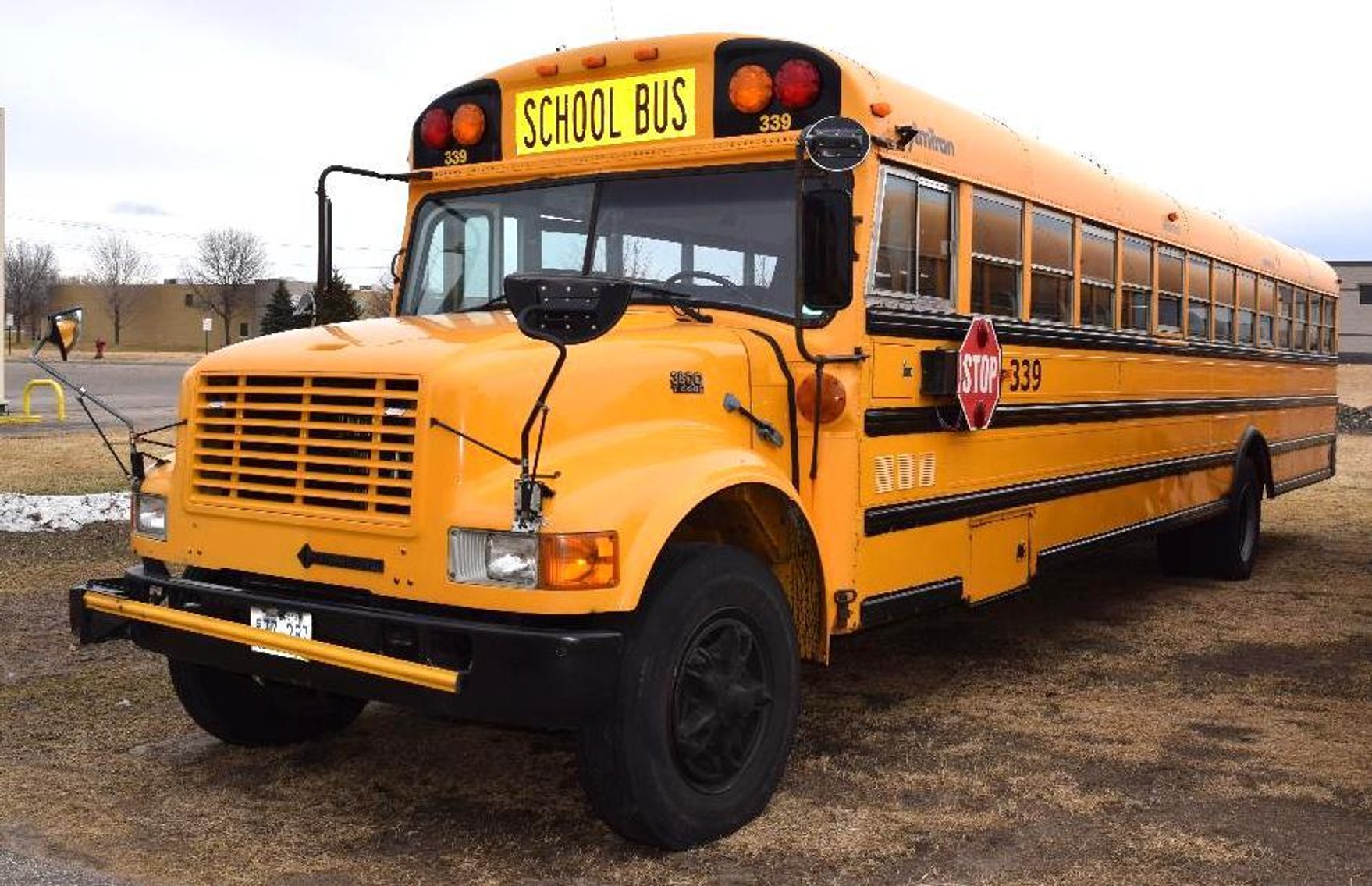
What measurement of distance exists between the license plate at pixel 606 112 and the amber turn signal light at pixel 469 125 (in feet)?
0.55

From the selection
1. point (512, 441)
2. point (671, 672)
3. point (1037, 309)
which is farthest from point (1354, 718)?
point (512, 441)

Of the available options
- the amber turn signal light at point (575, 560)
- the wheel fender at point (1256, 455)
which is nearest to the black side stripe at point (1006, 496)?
the wheel fender at point (1256, 455)

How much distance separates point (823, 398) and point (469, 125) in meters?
1.78

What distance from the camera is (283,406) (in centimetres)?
370

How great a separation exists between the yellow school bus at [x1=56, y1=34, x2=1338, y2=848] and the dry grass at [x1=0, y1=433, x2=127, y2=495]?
301 inches

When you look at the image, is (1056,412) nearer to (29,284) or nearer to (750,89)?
(750,89)

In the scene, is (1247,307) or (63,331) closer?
(63,331)

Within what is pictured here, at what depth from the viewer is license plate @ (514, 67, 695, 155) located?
4.49 metres

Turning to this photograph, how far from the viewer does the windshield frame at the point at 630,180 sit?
14.0 feet

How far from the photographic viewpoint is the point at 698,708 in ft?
12.1

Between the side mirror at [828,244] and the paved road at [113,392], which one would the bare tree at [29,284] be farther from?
the side mirror at [828,244]

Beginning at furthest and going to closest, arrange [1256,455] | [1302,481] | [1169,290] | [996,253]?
[1302,481] < [1256,455] < [1169,290] < [996,253]

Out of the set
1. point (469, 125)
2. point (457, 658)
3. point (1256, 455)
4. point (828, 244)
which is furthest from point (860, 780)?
point (1256, 455)

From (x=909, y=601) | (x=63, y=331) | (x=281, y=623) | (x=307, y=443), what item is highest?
(x=63, y=331)
